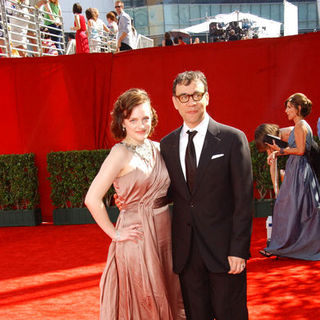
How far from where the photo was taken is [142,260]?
297cm

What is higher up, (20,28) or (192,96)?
(20,28)

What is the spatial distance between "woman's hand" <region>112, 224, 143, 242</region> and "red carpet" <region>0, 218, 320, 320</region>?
1553mm

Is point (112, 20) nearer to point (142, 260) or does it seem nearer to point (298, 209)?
point (298, 209)

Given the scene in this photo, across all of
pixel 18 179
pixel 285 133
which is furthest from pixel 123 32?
pixel 285 133

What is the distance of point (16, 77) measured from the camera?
916 centimetres

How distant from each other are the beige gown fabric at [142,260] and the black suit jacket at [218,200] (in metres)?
0.16

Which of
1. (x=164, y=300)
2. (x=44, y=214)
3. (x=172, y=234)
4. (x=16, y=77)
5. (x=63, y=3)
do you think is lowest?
(x=44, y=214)

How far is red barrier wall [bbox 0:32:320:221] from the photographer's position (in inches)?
325

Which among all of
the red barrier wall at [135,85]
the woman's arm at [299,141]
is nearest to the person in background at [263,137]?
the woman's arm at [299,141]

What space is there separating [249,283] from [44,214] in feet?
17.3

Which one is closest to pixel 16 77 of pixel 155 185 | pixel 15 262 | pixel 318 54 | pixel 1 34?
pixel 1 34

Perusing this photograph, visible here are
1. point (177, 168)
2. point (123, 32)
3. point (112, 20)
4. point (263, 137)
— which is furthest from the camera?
point (112, 20)

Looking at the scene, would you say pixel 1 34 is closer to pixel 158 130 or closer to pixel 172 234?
pixel 158 130

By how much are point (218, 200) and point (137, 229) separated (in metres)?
0.54
